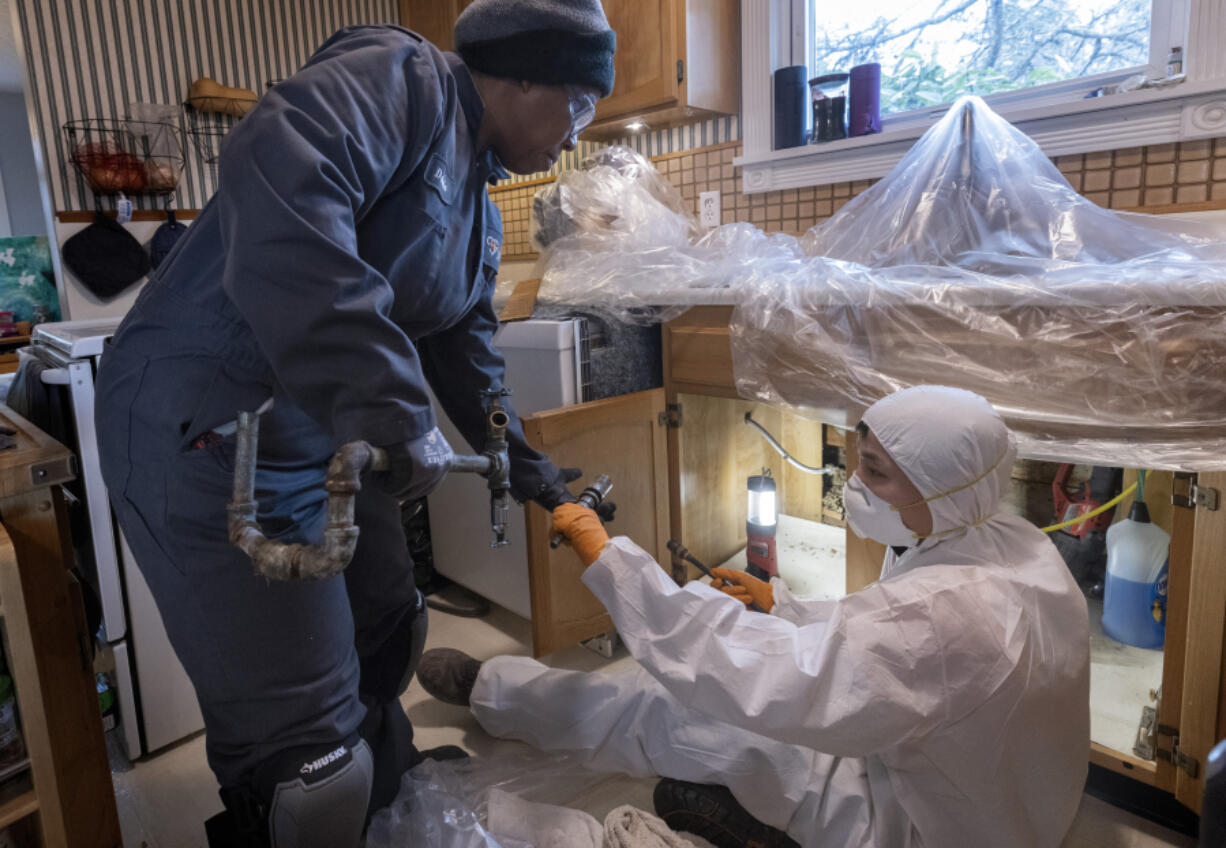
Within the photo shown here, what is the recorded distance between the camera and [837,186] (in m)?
1.97

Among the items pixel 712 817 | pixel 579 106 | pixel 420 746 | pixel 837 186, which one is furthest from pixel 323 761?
pixel 837 186

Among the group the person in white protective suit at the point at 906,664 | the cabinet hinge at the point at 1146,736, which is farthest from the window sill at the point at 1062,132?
the cabinet hinge at the point at 1146,736

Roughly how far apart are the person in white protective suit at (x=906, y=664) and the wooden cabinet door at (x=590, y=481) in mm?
462

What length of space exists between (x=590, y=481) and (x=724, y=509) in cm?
53

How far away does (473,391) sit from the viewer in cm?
121

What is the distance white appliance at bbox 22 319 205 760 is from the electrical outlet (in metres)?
1.52

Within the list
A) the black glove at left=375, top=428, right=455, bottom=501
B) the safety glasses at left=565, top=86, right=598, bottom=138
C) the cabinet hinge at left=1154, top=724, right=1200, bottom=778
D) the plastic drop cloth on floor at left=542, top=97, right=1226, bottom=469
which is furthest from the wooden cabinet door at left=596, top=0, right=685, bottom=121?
the cabinet hinge at left=1154, top=724, right=1200, bottom=778

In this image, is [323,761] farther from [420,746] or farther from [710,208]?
[710,208]

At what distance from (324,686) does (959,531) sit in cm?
78

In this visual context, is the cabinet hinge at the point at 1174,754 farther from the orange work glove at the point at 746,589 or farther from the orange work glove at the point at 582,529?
the orange work glove at the point at 582,529

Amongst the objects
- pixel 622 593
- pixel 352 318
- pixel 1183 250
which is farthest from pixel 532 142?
pixel 1183 250

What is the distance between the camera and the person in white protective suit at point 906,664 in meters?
0.83

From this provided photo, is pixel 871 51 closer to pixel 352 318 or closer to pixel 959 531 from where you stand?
pixel 959 531

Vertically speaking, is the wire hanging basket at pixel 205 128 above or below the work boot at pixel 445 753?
above
